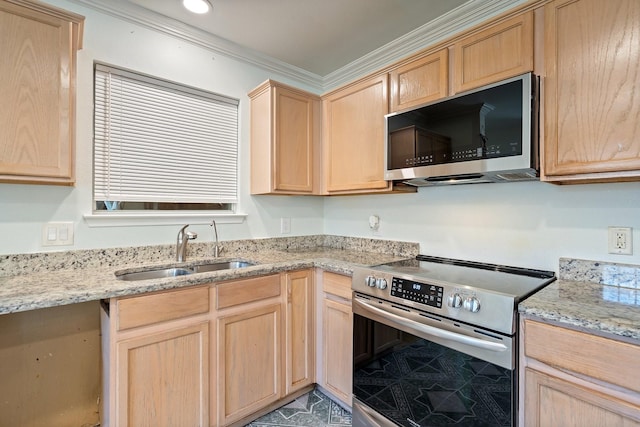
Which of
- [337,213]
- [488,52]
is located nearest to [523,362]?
[488,52]

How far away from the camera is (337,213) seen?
2.84 metres

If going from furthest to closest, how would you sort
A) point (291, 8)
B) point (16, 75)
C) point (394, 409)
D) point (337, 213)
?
point (337, 213), point (291, 8), point (394, 409), point (16, 75)

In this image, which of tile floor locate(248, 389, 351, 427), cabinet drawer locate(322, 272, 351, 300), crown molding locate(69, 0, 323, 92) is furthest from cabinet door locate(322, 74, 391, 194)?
tile floor locate(248, 389, 351, 427)

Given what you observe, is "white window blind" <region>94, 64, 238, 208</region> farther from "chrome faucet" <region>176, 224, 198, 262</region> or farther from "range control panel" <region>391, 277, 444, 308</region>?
"range control panel" <region>391, 277, 444, 308</region>

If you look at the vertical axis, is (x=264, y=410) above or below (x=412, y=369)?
below

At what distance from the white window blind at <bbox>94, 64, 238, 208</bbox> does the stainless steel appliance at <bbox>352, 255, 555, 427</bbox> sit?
52.6 inches

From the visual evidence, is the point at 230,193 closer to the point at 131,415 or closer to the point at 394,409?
the point at 131,415

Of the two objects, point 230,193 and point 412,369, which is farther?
point 230,193

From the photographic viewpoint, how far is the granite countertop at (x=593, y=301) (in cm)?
96

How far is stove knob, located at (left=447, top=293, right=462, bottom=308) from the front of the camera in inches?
50.0

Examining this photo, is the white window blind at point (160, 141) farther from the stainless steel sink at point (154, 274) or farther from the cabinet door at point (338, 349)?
the cabinet door at point (338, 349)

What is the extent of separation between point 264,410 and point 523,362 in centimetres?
144

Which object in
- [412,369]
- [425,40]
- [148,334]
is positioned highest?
[425,40]

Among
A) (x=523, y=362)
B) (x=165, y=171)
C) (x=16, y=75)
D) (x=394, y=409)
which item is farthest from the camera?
(x=165, y=171)
